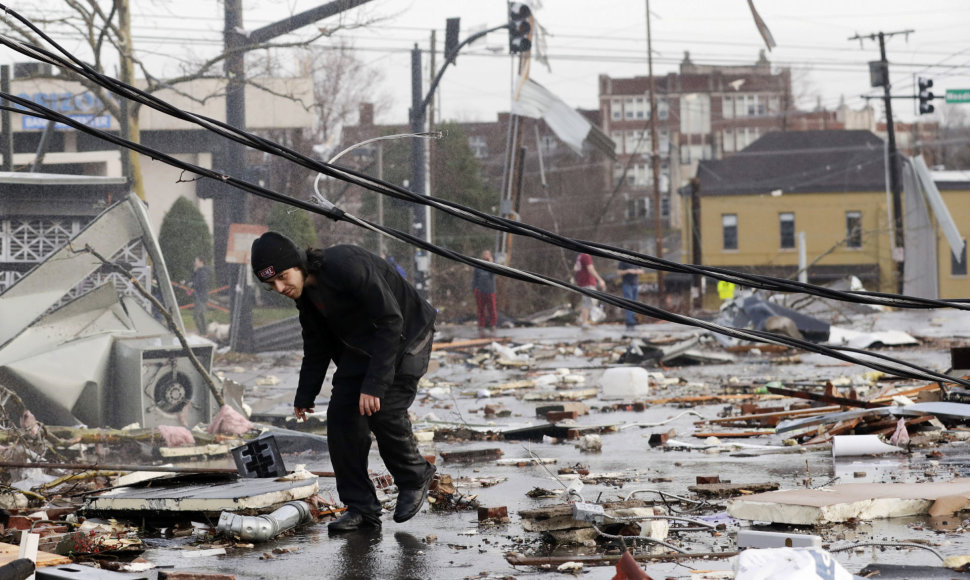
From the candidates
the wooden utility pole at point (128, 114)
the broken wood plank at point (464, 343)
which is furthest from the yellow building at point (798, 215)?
the wooden utility pole at point (128, 114)

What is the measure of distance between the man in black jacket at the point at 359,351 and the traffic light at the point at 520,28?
10822 millimetres

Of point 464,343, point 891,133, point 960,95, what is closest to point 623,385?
point 464,343

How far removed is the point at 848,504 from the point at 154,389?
645 centimetres

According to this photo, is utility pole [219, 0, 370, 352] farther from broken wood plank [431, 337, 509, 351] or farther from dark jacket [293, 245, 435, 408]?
dark jacket [293, 245, 435, 408]

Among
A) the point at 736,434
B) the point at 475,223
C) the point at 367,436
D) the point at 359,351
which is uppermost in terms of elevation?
the point at 475,223

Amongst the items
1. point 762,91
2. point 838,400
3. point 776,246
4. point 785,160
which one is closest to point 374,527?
point 838,400

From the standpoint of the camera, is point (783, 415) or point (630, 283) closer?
point (783, 415)

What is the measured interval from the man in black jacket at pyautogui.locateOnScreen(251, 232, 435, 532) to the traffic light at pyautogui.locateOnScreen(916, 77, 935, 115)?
3674 centimetres

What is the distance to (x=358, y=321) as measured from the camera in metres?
6.09

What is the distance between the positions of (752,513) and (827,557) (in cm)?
171

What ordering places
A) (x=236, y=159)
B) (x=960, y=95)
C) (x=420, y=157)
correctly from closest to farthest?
(x=236, y=159), (x=420, y=157), (x=960, y=95)

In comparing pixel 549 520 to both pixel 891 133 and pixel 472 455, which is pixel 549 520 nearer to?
pixel 472 455

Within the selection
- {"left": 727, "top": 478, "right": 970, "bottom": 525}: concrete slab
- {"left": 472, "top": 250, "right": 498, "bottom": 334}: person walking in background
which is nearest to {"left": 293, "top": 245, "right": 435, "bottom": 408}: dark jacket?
{"left": 727, "top": 478, "right": 970, "bottom": 525}: concrete slab

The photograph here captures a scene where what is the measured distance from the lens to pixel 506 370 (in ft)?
59.6
